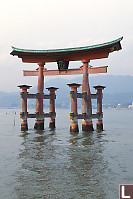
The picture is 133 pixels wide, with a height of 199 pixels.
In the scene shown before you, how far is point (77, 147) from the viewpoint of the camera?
18188 millimetres

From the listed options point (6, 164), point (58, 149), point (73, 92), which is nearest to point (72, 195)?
point (6, 164)

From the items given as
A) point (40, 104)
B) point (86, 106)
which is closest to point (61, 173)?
point (86, 106)

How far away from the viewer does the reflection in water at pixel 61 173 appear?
8875 millimetres

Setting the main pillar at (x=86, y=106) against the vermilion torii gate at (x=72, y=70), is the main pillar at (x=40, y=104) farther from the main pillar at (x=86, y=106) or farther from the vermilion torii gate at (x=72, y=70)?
the main pillar at (x=86, y=106)

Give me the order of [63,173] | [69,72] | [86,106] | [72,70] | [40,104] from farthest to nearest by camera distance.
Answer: [40,104] → [69,72] → [72,70] → [86,106] → [63,173]

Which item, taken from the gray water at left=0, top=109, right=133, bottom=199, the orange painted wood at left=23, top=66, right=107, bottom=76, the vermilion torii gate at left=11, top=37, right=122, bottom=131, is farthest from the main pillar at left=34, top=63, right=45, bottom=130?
the gray water at left=0, top=109, right=133, bottom=199

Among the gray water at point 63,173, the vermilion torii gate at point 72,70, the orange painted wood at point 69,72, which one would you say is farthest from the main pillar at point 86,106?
the gray water at point 63,173

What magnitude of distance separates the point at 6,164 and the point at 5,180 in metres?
2.88

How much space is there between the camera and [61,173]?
11188 mm

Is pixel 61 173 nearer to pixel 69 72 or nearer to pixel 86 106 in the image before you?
pixel 86 106

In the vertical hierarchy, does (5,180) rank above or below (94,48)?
below

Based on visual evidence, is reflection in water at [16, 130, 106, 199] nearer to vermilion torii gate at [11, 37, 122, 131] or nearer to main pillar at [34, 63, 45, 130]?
vermilion torii gate at [11, 37, 122, 131]

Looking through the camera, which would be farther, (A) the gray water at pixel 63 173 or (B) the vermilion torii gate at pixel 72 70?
(B) the vermilion torii gate at pixel 72 70

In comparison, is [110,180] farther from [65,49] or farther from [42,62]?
[42,62]
